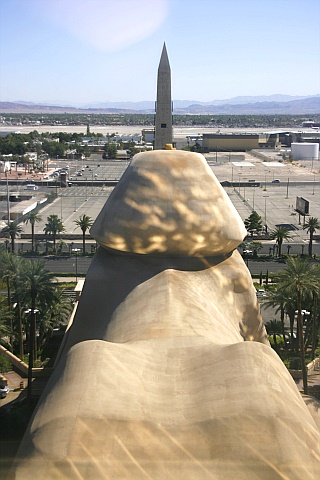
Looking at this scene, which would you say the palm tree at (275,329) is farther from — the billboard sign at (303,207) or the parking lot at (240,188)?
the billboard sign at (303,207)

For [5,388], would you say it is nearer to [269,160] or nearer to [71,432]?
[71,432]

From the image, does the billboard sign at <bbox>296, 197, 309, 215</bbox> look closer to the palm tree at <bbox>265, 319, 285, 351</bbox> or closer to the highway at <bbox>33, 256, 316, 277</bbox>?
the highway at <bbox>33, 256, 316, 277</bbox>

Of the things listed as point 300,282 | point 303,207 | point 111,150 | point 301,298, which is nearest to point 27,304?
point 300,282

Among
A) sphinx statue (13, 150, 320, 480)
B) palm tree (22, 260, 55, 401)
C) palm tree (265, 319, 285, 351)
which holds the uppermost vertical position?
sphinx statue (13, 150, 320, 480)

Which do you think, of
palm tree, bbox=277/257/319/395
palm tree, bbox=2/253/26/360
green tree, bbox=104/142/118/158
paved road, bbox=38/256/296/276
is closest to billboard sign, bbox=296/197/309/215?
paved road, bbox=38/256/296/276

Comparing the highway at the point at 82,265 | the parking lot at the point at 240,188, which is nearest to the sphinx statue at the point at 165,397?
the highway at the point at 82,265

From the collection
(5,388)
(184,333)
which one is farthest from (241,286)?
(5,388)
